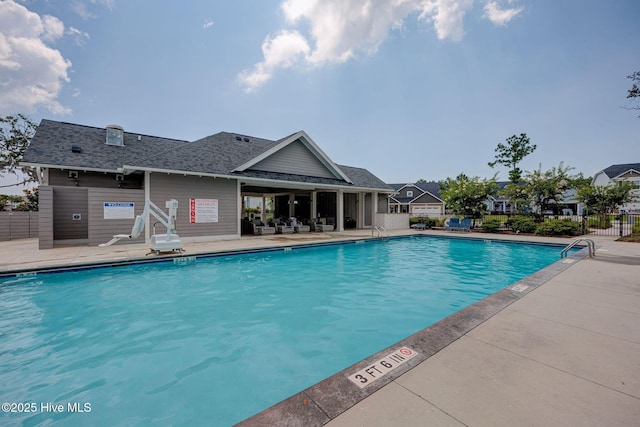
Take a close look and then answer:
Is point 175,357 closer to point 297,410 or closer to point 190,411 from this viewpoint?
point 190,411

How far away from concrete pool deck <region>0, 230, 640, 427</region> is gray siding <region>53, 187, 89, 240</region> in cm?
1334

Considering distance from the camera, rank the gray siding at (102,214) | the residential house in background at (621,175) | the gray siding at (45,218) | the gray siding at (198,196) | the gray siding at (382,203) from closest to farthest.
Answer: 1. the gray siding at (45,218)
2. the gray siding at (102,214)
3. the gray siding at (198,196)
4. the gray siding at (382,203)
5. the residential house in background at (621,175)

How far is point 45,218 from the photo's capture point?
965cm

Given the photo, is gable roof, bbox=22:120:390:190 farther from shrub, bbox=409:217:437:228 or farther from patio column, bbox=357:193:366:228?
shrub, bbox=409:217:437:228

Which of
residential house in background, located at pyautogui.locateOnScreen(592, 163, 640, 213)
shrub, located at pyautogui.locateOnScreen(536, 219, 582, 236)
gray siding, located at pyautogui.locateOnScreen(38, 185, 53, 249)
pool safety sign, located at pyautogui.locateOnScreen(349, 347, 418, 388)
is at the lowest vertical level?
pool safety sign, located at pyautogui.locateOnScreen(349, 347, 418, 388)

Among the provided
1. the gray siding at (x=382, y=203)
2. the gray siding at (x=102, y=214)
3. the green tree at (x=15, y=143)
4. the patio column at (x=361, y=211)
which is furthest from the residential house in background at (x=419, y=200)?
the green tree at (x=15, y=143)

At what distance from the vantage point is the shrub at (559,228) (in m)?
13.8

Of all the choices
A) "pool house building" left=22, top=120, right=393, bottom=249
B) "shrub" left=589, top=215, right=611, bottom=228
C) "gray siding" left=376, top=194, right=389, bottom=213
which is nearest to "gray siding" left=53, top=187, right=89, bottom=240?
"pool house building" left=22, top=120, right=393, bottom=249

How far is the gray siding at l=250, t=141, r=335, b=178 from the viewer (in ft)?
47.3

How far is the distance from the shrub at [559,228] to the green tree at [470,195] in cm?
348

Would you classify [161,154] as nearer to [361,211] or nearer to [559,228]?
[361,211]

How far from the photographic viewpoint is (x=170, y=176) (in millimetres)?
11195

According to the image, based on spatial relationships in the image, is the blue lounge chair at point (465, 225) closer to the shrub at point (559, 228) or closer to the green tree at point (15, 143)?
the shrub at point (559, 228)

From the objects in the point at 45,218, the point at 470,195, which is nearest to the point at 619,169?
the point at 470,195
